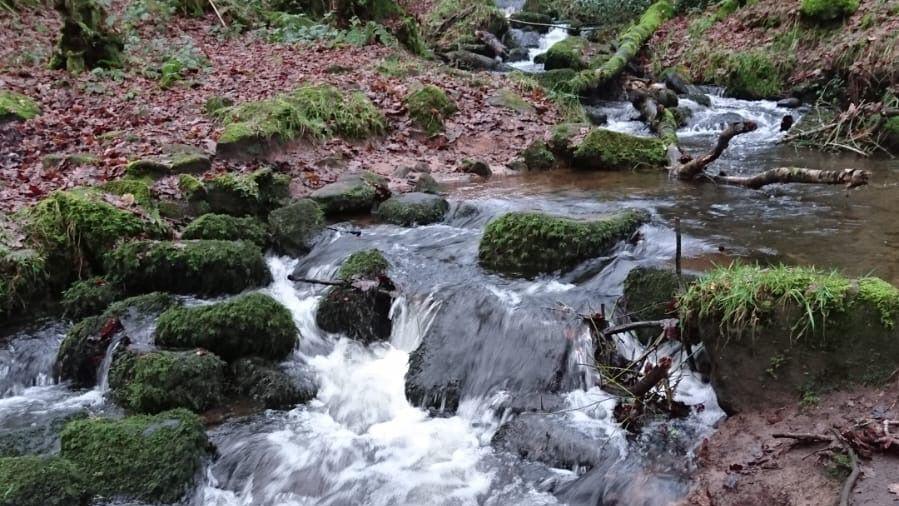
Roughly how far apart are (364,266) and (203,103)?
5.44 metres

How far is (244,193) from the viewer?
763cm

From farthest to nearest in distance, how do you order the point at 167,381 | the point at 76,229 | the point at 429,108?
the point at 429,108 → the point at 76,229 → the point at 167,381

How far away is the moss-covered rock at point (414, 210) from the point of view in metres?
7.73

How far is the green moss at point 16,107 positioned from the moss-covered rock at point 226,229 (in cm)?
346

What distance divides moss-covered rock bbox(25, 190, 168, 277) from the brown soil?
5.45m

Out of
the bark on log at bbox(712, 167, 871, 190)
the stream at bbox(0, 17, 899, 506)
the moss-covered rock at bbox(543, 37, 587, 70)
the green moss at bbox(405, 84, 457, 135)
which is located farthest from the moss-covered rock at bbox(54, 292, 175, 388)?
the moss-covered rock at bbox(543, 37, 587, 70)

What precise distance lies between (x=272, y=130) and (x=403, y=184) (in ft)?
6.13

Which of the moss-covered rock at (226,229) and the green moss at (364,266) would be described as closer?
the green moss at (364,266)

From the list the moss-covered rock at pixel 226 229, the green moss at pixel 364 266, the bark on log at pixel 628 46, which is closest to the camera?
the green moss at pixel 364 266

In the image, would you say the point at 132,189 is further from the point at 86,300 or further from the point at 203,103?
the point at 203,103

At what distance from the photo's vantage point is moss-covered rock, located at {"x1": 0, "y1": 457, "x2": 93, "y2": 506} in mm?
3676

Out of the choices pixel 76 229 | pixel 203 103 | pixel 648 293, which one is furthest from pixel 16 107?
pixel 648 293

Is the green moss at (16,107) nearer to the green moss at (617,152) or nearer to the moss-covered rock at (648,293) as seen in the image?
the green moss at (617,152)

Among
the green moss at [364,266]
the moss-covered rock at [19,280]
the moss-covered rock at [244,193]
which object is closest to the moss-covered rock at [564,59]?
the moss-covered rock at [244,193]
